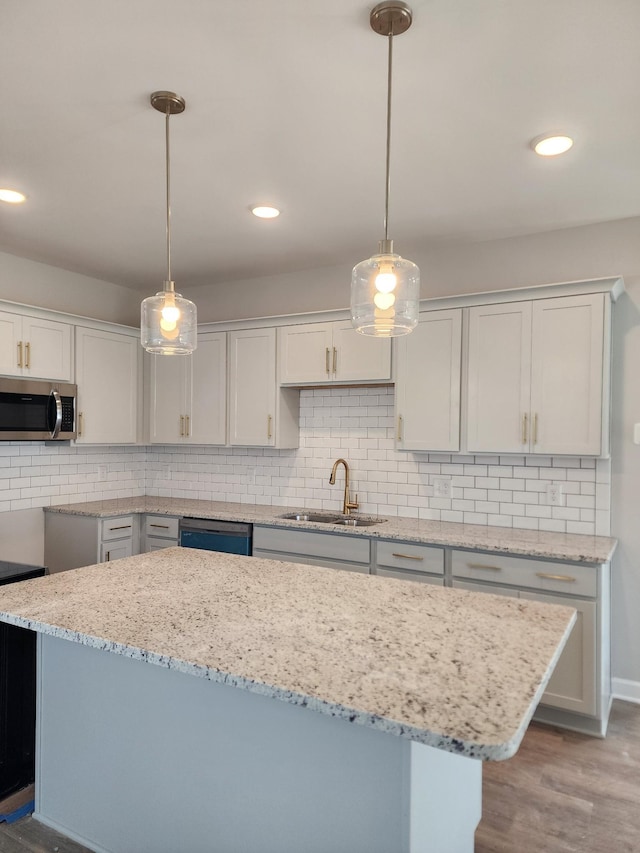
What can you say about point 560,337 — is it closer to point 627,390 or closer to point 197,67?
point 627,390

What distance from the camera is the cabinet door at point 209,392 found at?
4496 millimetres

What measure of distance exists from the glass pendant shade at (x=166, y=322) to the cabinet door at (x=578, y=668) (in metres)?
2.22

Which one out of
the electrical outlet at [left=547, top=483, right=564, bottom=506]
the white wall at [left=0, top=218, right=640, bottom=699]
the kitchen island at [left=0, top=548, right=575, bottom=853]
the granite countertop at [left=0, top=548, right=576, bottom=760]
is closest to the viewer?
the granite countertop at [left=0, top=548, right=576, bottom=760]

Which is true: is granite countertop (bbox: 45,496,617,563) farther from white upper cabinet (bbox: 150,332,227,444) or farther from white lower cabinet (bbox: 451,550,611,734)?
white upper cabinet (bbox: 150,332,227,444)

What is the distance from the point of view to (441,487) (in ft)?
12.8

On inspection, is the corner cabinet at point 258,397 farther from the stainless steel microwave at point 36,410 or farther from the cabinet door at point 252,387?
the stainless steel microwave at point 36,410

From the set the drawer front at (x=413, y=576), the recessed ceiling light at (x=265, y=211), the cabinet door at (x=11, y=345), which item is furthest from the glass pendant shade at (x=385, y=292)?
the cabinet door at (x=11, y=345)

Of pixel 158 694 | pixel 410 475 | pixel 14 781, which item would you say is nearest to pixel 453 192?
pixel 410 475

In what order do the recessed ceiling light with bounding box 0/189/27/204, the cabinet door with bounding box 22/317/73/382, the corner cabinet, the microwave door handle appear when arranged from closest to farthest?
the recessed ceiling light with bounding box 0/189/27/204 → the cabinet door with bounding box 22/317/73/382 → the microwave door handle → the corner cabinet

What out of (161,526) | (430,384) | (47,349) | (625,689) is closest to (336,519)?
(430,384)

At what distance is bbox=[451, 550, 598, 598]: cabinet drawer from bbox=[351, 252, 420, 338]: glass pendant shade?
180 cm

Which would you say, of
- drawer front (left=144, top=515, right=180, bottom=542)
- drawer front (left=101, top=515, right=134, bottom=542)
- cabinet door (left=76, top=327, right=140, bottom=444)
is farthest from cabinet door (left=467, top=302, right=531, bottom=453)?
cabinet door (left=76, top=327, right=140, bottom=444)

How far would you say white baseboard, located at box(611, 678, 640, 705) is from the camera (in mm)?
3346

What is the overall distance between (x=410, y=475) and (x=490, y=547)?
0.99 metres
